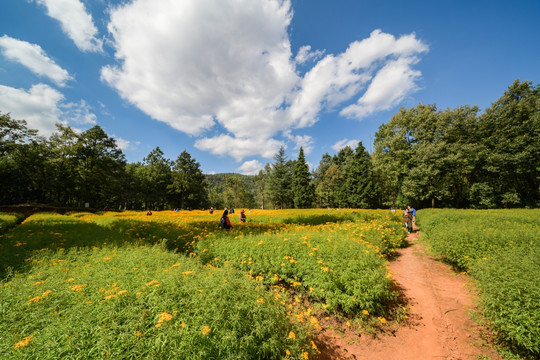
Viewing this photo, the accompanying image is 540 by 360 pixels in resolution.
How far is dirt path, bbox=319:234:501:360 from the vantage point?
3781 mm

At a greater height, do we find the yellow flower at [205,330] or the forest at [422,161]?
the forest at [422,161]

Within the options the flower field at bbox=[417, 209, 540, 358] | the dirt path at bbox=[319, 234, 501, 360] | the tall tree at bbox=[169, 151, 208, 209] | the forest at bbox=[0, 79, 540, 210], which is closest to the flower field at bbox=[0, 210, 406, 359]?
the dirt path at bbox=[319, 234, 501, 360]

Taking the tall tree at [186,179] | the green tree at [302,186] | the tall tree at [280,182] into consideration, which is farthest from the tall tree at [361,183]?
the tall tree at [186,179]

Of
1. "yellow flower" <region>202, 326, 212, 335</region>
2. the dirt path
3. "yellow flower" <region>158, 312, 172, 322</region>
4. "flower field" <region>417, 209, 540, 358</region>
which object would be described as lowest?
the dirt path

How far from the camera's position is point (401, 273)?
7.06 m

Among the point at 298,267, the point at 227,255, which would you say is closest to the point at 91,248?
the point at 227,255

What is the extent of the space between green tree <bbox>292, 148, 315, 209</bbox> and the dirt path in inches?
1381

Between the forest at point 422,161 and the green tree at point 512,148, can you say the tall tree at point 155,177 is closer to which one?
the forest at point 422,161

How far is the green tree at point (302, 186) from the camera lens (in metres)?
41.3

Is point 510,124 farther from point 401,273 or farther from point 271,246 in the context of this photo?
point 271,246

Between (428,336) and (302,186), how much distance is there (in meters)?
37.5

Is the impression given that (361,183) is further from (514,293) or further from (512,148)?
(514,293)

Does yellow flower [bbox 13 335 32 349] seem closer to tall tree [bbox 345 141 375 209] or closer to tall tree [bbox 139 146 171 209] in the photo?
tall tree [bbox 345 141 375 209]

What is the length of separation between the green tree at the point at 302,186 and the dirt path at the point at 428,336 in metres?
35.1
